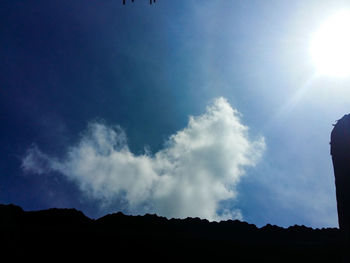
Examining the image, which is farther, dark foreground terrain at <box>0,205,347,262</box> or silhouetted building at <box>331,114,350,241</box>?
dark foreground terrain at <box>0,205,347,262</box>

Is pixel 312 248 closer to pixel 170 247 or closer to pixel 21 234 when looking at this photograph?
pixel 170 247

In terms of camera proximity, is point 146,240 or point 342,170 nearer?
point 342,170

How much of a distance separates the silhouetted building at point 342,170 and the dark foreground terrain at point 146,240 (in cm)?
1384

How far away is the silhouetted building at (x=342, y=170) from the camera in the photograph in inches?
202

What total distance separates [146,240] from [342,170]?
15282 mm

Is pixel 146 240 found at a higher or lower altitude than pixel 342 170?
lower

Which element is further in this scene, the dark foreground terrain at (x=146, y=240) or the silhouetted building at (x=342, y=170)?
the dark foreground terrain at (x=146, y=240)

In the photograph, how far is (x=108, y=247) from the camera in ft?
55.7

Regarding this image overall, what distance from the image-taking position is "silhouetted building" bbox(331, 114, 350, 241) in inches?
202

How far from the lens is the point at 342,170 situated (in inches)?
220

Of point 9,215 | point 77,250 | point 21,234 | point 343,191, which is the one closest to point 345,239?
point 343,191

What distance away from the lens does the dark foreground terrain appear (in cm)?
1656

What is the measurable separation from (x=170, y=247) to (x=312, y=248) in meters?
10.1

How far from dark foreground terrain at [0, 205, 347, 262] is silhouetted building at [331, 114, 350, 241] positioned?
13839 mm
